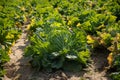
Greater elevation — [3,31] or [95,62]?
[3,31]

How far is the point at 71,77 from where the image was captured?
17.4 ft

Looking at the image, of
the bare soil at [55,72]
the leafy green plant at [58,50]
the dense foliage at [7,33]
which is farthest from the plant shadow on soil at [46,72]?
the dense foliage at [7,33]

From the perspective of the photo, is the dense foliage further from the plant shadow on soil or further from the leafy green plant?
the leafy green plant

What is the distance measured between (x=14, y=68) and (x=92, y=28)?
2.49m

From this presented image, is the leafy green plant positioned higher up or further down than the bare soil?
higher up

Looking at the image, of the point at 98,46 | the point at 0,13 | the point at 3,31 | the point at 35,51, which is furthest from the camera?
the point at 0,13

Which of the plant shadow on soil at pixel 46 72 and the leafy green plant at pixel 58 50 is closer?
the plant shadow on soil at pixel 46 72

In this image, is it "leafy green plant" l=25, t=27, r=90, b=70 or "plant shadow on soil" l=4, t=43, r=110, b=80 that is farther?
"leafy green plant" l=25, t=27, r=90, b=70

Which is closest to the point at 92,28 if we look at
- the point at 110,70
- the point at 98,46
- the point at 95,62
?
the point at 98,46

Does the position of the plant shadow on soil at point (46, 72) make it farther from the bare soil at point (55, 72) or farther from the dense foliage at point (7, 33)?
the dense foliage at point (7, 33)

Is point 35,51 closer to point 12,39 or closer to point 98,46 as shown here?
point 98,46

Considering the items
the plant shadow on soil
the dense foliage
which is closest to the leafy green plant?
the plant shadow on soil

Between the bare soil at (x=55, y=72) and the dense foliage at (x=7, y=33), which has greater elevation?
the dense foliage at (x=7, y=33)

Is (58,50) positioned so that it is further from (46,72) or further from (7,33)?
(7,33)
